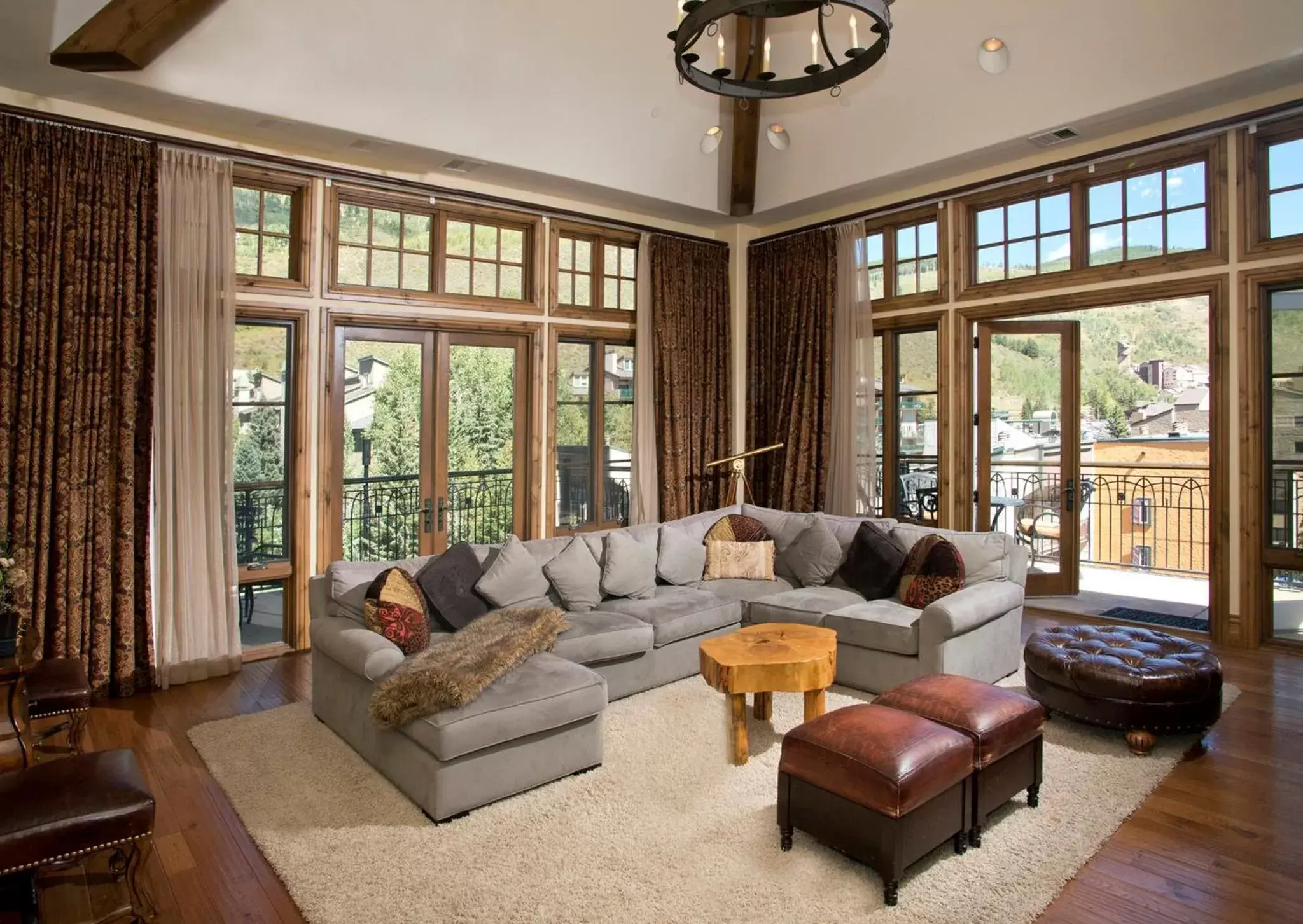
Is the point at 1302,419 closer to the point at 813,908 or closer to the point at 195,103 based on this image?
the point at 813,908

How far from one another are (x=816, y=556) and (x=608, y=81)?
3.53 meters

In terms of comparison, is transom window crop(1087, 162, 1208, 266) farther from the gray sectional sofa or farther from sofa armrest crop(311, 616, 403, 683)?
sofa armrest crop(311, 616, 403, 683)

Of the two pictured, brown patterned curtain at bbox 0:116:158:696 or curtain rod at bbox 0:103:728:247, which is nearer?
brown patterned curtain at bbox 0:116:158:696

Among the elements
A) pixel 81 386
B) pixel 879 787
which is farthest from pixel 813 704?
pixel 81 386

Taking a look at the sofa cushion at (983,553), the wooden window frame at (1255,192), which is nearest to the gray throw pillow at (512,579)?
the sofa cushion at (983,553)

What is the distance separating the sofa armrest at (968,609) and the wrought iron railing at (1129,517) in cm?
277

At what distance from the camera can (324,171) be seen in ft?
17.1

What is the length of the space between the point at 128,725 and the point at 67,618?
752 mm

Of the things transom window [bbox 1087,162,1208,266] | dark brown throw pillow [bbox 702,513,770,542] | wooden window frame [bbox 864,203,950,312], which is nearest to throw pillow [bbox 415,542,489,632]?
dark brown throw pillow [bbox 702,513,770,542]

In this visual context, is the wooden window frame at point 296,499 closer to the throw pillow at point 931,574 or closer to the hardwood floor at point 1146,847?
the hardwood floor at point 1146,847

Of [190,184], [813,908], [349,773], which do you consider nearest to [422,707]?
[349,773]

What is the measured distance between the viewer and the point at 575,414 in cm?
666

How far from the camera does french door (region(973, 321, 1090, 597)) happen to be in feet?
20.4

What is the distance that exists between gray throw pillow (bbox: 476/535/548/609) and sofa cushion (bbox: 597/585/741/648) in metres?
0.42
